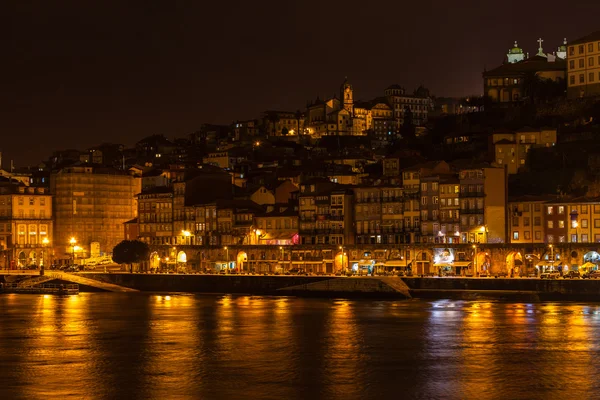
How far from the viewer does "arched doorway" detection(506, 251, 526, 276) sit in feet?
236

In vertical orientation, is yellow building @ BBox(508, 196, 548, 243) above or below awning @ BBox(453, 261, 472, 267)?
above

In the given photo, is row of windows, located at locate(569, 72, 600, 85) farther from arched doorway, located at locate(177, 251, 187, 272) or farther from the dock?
the dock

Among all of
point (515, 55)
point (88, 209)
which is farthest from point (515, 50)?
point (88, 209)

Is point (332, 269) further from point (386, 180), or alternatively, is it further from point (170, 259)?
point (170, 259)

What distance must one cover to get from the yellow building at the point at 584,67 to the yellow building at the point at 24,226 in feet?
166

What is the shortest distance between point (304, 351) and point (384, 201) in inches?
1480

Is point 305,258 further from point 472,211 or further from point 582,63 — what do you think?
point 582,63

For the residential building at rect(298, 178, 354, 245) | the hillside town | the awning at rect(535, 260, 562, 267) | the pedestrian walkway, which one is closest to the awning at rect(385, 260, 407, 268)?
the hillside town

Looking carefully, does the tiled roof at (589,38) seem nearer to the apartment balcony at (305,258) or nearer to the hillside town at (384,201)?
the hillside town at (384,201)

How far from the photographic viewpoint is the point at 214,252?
280 feet

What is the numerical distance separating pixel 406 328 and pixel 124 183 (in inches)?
2323

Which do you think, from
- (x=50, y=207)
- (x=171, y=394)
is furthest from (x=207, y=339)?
(x=50, y=207)

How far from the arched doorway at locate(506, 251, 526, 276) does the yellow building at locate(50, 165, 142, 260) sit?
44167mm

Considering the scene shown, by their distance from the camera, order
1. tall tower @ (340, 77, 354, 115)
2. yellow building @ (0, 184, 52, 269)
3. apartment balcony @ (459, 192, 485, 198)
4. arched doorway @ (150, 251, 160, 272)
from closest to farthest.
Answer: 1. apartment balcony @ (459, 192, 485, 198)
2. arched doorway @ (150, 251, 160, 272)
3. yellow building @ (0, 184, 52, 269)
4. tall tower @ (340, 77, 354, 115)
